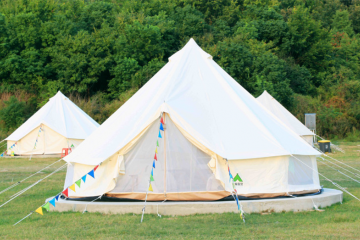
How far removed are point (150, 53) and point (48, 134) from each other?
18474 mm

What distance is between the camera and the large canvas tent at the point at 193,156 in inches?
369

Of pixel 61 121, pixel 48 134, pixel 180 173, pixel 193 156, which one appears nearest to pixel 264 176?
pixel 193 156

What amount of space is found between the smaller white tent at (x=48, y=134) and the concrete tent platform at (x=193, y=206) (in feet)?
53.1

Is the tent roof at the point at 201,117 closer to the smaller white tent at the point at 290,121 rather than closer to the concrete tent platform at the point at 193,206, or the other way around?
the concrete tent platform at the point at 193,206

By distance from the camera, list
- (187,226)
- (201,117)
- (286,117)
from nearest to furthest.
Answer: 1. (187,226)
2. (201,117)
3. (286,117)

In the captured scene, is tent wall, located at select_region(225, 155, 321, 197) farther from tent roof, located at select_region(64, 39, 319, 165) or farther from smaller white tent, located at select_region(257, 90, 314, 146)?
smaller white tent, located at select_region(257, 90, 314, 146)

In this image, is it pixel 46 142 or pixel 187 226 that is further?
pixel 46 142

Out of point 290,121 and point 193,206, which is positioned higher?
point 290,121

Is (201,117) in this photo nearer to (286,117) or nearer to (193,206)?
(193,206)

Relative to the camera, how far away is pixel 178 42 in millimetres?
44719

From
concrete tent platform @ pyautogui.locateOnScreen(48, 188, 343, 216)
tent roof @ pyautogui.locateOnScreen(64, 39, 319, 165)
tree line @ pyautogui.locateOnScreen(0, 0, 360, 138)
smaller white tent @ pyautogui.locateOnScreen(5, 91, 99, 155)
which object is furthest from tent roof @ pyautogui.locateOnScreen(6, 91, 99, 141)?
concrete tent platform @ pyautogui.locateOnScreen(48, 188, 343, 216)

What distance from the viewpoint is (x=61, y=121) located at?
25516mm

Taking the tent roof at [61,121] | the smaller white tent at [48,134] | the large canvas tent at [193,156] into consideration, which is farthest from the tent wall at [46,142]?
the large canvas tent at [193,156]

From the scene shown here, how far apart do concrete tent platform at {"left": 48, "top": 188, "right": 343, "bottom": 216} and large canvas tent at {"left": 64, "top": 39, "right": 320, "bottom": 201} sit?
1.81ft
